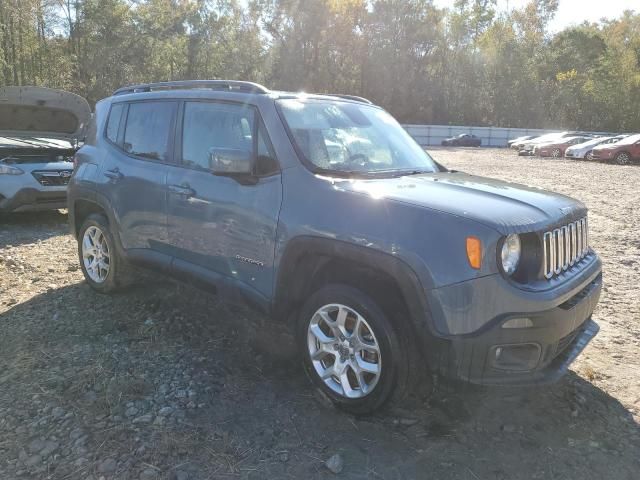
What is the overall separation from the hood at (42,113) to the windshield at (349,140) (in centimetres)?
610

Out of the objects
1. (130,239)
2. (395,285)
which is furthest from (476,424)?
(130,239)

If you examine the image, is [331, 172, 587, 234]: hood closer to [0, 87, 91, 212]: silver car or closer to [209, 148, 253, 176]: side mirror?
[209, 148, 253, 176]: side mirror

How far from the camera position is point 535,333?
9.04 feet

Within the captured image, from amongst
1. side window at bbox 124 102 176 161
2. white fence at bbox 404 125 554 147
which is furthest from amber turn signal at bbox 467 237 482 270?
white fence at bbox 404 125 554 147

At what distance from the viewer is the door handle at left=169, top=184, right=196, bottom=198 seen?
394cm

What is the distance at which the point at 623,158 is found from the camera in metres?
25.6

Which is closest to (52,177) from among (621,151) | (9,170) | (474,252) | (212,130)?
(9,170)

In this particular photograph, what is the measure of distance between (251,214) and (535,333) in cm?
183

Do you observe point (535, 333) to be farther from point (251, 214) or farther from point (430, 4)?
A: point (430, 4)

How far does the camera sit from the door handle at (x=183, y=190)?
3.94 metres

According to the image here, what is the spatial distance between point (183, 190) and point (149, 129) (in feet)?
2.91

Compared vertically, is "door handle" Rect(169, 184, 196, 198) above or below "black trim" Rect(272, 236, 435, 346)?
above

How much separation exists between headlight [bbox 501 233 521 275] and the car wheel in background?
26603 mm

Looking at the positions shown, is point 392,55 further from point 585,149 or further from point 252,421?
point 252,421
